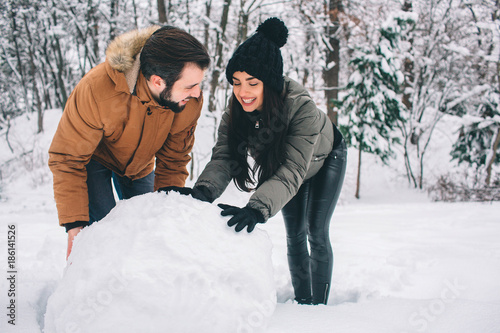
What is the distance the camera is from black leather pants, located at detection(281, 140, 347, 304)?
86.0 inches

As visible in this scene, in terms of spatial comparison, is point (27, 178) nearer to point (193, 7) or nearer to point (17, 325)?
point (193, 7)

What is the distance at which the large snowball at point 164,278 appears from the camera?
1.15 m

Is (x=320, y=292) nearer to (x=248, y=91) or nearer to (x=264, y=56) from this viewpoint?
(x=248, y=91)

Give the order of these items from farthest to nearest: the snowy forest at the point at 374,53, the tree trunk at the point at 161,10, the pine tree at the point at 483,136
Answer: the snowy forest at the point at 374,53, the pine tree at the point at 483,136, the tree trunk at the point at 161,10

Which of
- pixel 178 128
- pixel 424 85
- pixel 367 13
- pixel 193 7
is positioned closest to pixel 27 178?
pixel 193 7

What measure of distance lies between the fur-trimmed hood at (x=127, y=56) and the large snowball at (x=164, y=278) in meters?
0.72

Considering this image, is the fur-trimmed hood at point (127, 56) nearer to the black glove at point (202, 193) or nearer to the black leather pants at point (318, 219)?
the black glove at point (202, 193)

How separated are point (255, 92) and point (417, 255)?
8.07 ft

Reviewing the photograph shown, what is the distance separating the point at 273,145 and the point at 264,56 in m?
0.49

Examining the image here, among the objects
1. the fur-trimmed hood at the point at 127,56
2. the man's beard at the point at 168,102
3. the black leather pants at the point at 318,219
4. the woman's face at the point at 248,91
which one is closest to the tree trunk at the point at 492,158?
the black leather pants at the point at 318,219

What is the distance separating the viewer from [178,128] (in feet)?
6.67

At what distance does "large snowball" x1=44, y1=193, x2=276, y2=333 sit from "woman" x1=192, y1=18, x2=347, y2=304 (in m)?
0.26

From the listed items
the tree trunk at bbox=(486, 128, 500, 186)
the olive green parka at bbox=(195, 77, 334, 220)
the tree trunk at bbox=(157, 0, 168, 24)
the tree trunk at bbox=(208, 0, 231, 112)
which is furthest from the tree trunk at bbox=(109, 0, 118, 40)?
the tree trunk at bbox=(486, 128, 500, 186)

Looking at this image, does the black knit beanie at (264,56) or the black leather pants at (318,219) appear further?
the black leather pants at (318,219)
